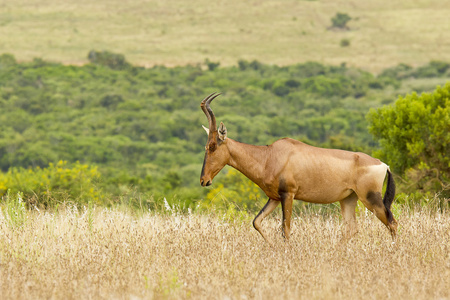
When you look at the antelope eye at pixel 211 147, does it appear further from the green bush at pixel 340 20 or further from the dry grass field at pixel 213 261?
the green bush at pixel 340 20

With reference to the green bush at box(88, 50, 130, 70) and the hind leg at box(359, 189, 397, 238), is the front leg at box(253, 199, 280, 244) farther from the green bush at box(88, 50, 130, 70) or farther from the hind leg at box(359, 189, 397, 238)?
the green bush at box(88, 50, 130, 70)

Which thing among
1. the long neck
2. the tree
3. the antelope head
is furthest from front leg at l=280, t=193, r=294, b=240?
the tree

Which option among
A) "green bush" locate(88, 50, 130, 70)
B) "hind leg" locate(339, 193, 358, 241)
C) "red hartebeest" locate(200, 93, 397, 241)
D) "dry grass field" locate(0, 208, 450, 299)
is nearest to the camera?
"dry grass field" locate(0, 208, 450, 299)

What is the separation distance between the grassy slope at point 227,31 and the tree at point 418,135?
127 meters

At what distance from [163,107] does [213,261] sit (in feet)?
357

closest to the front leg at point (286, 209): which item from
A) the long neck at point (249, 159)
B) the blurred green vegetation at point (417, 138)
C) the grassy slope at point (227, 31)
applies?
the long neck at point (249, 159)

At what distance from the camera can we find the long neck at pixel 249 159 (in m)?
8.31

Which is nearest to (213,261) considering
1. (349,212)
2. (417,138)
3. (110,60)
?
(349,212)

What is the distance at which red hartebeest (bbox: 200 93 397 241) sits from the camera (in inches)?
320

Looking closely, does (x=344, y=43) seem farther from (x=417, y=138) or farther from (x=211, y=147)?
(x=211, y=147)

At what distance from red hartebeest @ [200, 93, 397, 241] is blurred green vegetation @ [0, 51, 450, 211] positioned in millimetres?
52012

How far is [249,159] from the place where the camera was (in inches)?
330

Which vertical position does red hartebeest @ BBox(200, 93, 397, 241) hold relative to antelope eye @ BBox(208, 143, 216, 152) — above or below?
below

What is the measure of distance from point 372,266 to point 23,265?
11.2 ft
